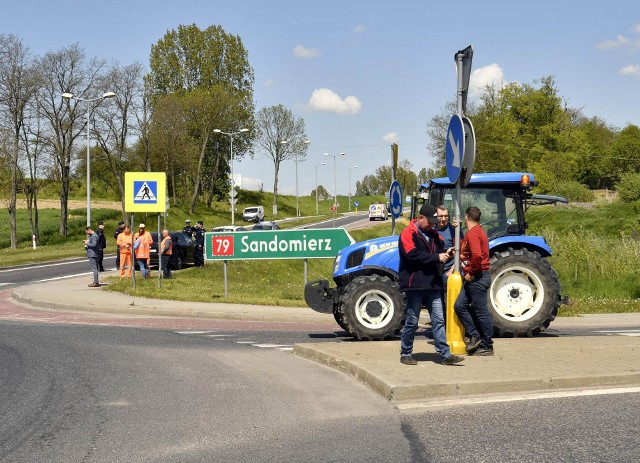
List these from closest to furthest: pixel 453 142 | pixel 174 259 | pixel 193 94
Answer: pixel 453 142, pixel 174 259, pixel 193 94

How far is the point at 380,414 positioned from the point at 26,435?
9.90 feet

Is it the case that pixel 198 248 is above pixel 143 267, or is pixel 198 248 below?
above

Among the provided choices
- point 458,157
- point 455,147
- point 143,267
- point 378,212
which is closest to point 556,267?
point 143,267

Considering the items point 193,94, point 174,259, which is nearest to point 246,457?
point 174,259

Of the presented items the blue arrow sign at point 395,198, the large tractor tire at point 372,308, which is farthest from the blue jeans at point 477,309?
the blue arrow sign at point 395,198

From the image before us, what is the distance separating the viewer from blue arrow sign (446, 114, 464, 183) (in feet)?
30.7

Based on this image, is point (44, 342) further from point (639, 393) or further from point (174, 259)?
point (174, 259)

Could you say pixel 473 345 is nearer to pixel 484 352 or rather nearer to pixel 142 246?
pixel 484 352

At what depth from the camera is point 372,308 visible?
12188mm

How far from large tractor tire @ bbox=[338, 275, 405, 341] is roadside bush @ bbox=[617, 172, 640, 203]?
151 feet

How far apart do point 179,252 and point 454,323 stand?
25.3 m

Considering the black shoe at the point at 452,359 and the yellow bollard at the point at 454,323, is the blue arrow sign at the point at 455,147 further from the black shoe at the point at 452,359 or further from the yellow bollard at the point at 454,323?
the black shoe at the point at 452,359

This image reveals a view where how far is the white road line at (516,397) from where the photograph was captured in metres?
7.57

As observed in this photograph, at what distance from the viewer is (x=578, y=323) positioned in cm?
1614
